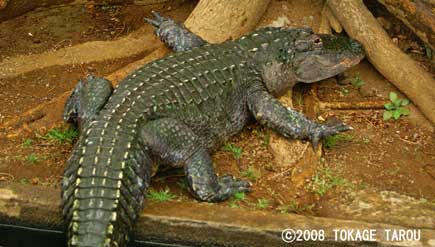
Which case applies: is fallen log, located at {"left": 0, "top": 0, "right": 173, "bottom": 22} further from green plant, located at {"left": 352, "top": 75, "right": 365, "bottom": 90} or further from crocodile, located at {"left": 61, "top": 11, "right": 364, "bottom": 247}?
green plant, located at {"left": 352, "top": 75, "right": 365, "bottom": 90}

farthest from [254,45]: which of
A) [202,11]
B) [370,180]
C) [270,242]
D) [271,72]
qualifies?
[270,242]

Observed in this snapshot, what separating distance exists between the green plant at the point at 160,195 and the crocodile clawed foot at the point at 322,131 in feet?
4.43

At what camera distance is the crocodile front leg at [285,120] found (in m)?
6.51

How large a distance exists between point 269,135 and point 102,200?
189cm

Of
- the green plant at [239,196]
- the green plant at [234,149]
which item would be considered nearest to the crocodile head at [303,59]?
the green plant at [234,149]

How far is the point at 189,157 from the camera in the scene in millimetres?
6043

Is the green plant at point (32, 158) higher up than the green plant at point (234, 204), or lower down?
higher up

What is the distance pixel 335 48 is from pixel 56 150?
2.69m

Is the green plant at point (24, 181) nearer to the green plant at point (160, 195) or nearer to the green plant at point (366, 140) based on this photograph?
the green plant at point (160, 195)

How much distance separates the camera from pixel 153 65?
6469 mm

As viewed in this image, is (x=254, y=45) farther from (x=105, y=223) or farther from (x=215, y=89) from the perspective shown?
(x=105, y=223)

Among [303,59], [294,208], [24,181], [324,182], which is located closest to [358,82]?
[303,59]

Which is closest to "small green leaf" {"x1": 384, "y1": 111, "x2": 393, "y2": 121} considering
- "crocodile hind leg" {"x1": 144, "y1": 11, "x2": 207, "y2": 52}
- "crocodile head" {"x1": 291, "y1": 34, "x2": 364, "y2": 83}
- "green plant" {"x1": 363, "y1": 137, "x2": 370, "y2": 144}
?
"green plant" {"x1": 363, "y1": 137, "x2": 370, "y2": 144}

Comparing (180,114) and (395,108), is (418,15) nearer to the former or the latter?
(395,108)
